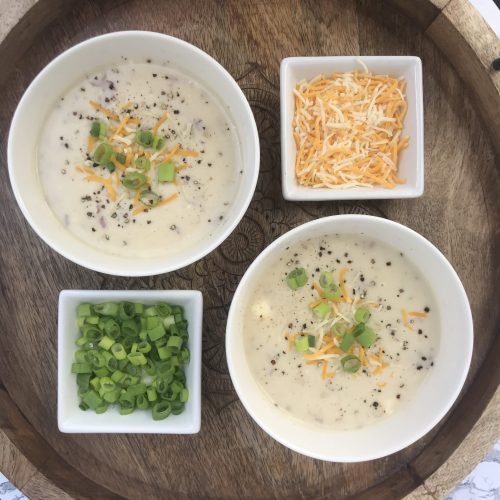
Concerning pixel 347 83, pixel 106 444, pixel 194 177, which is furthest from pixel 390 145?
pixel 106 444

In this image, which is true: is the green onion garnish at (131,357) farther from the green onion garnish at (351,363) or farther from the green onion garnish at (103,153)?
the green onion garnish at (103,153)

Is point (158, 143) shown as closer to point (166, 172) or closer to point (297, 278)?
point (166, 172)

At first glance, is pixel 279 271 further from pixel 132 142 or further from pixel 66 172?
pixel 66 172

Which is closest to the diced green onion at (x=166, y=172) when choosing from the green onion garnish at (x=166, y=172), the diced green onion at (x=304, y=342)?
the green onion garnish at (x=166, y=172)

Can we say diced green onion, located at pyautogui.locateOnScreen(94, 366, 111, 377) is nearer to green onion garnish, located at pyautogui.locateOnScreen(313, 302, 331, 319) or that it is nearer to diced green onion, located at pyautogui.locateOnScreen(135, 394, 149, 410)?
diced green onion, located at pyautogui.locateOnScreen(135, 394, 149, 410)

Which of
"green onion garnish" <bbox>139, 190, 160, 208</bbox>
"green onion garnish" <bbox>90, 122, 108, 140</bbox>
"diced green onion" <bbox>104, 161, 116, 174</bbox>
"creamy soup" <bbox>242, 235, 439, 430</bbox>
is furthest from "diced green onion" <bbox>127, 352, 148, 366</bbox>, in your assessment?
"green onion garnish" <bbox>90, 122, 108, 140</bbox>

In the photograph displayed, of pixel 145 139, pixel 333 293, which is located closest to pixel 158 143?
pixel 145 139
